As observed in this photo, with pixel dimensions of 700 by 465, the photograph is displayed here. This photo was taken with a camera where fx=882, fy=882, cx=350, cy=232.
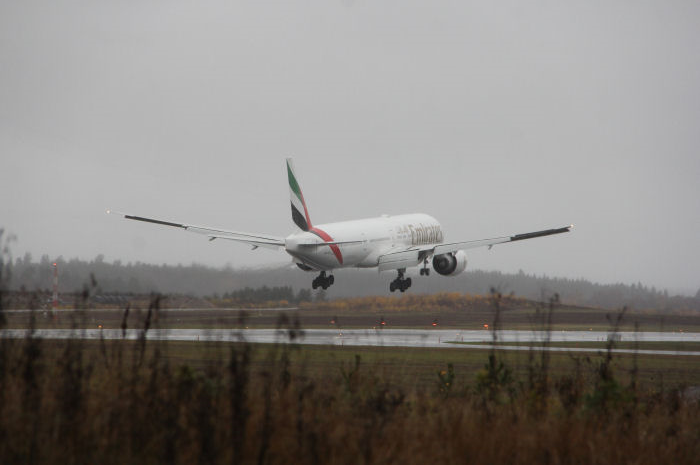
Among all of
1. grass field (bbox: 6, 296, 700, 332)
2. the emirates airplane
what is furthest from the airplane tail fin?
grass field (bbox: 6, 296, 700, 332)

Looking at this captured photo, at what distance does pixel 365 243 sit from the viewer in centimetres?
5847

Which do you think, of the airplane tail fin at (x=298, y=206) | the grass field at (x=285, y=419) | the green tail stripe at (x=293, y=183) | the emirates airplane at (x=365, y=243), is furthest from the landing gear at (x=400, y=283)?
the grass field at (x=285, y=419)

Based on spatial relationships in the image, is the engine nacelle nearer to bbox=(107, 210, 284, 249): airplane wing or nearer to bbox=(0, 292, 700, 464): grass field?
bbox=(107, 210, 284, 249): airplane wing

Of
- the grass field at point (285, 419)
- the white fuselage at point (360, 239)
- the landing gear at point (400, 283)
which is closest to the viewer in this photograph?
the grass field at point (285, 419)

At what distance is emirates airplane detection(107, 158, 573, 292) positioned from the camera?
54.3 meters

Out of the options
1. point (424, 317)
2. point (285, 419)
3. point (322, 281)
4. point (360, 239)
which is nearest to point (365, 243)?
point (360, 239)

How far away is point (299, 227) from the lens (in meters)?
55.8

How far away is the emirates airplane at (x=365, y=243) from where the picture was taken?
2138 inches

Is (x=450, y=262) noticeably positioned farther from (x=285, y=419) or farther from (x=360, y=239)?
(x=285, y=419)

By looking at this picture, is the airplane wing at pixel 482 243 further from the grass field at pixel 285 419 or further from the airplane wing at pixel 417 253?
the grass field at pixel 285 419

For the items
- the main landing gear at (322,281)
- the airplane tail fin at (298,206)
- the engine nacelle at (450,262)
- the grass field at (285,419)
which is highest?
the airplane tail fin at (298,206)

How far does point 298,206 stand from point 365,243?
539cm

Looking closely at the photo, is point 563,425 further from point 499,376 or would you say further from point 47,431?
point 47,431

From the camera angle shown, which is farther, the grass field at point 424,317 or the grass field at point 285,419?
the grass field at point 424,317
